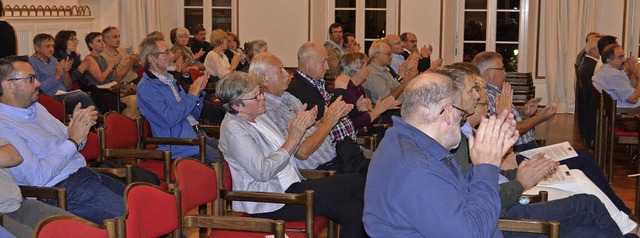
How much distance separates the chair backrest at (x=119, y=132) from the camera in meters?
5.24

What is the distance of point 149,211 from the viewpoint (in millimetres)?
3186

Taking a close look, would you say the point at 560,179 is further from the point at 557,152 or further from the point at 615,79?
the point at 615,79

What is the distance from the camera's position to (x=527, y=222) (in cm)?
337

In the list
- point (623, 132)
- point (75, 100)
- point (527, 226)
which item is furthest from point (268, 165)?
point (75, 100)

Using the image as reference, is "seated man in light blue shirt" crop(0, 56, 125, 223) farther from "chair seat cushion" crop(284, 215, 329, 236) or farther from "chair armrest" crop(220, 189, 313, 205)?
"chair seat cushion" crop(284, 215, 329, 236)

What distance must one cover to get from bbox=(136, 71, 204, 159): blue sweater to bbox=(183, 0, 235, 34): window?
763 centimetres

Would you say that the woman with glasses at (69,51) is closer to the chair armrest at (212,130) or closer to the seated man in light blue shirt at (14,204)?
the chair armrest at (212,130)

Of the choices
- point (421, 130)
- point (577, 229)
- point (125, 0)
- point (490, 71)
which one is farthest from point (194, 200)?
point (125, 0)

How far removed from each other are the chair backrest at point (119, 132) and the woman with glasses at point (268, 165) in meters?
1.20

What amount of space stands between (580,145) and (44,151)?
6.55 m

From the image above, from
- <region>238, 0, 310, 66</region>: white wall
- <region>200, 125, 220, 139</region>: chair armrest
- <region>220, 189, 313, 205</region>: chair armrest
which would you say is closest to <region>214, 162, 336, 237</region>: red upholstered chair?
<region>220, 189, 313, 205</region>: chair armrest

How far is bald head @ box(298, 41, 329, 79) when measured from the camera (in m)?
5.61

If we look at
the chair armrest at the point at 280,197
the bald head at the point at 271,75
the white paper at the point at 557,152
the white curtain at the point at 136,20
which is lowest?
the chair armrest at the point at 280,197

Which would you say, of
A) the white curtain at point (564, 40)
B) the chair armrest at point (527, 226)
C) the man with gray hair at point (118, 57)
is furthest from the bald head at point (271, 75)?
the white curtain at point (564, 40)
